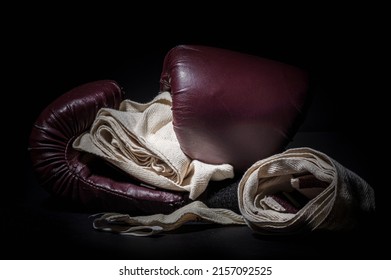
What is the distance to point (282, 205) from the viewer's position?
126 cm

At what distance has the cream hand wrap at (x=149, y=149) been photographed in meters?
1.35

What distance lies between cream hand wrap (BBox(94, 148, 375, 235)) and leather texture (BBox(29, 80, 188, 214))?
0.37 ft

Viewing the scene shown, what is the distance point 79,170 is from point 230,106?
0.43m

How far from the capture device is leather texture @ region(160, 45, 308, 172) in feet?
4.37

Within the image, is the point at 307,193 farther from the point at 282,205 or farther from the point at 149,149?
the point at 149,149

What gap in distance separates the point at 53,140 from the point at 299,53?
1.21 metres

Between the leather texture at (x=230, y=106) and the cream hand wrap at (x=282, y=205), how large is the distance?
14 cm

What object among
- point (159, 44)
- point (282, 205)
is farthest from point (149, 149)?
point (159, 44)

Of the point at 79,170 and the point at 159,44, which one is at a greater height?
the point at 159,44

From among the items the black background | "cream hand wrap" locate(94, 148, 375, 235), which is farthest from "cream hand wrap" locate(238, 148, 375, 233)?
the black background

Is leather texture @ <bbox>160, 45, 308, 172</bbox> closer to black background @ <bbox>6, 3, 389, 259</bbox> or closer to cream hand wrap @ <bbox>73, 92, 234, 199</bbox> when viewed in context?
cream hand wrap @ <bbox>73, 92, 234, 199</bbox>

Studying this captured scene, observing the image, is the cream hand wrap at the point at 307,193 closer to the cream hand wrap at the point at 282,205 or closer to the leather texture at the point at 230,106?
the cream hand wrap at the point at 282,205
